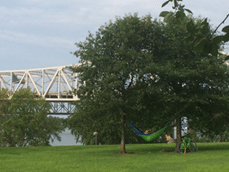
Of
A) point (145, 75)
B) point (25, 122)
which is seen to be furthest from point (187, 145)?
point (25, 122)

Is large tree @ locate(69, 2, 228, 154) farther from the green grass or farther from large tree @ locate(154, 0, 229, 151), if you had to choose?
the green grass

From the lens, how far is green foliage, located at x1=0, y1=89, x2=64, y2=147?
3950 centimetres

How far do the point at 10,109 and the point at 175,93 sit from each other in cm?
2452

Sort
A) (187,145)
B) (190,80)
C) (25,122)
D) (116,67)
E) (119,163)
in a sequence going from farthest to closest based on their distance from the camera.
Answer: (25,122) < (187,145) < (190,80) < (116,67) < (119,163)

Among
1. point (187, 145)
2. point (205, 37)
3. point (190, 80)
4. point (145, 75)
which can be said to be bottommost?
point (187, 145)

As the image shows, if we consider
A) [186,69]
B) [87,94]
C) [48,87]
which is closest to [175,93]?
[186,69]

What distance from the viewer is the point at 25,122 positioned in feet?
131

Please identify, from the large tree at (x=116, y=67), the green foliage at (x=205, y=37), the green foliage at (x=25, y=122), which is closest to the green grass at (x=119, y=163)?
the large tree at (x=116, y=67)

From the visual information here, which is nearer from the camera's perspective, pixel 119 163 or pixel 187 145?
pixel 119 163

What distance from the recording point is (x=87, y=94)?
21.0m

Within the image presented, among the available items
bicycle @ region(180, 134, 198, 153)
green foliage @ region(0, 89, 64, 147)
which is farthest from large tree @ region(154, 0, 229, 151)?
green foliage @ region(0, 89, 64, 147)

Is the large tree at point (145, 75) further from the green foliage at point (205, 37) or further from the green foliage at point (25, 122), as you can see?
→ the green foliage at point (25, 122)

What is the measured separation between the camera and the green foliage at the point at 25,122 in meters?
39.5

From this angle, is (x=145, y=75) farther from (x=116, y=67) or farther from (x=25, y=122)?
(x=25, y=122)
